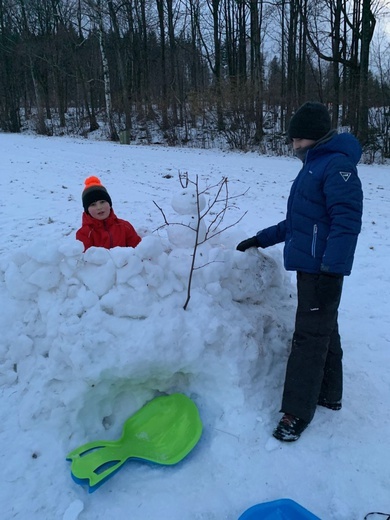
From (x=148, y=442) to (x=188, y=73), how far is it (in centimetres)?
2816

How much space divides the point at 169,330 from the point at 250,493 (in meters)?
0.89

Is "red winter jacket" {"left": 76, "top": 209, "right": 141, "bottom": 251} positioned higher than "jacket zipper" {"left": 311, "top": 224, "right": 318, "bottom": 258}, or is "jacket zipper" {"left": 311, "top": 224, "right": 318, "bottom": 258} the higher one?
"jacket zipper" {"left": 311, "top": 224, "right": 318, "bottom": 258}

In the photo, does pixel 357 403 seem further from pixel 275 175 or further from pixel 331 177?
pixel 275 175

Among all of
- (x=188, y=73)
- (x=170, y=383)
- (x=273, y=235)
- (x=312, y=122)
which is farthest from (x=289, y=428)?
(x=188, y=73)

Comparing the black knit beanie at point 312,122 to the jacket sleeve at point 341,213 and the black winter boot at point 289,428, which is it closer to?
the jacket sleeve at point 341,213

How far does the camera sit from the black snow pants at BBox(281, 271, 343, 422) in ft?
7.11

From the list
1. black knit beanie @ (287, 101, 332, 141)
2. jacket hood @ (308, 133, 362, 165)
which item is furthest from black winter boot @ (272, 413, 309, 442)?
black knit beanie @ (287, 101, 332, 141)

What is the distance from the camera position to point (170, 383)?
2443mm

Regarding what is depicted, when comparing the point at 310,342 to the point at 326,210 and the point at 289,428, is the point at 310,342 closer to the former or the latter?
the point at 289,428

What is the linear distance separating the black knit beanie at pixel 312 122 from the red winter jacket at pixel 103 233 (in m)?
1.58

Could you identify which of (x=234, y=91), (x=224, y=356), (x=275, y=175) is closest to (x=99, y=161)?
(x=275, y=175)

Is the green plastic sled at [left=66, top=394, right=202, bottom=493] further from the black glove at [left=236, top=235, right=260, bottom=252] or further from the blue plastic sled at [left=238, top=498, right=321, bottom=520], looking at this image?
the black glove at [left=236, top=235, right=260, bottom=252]

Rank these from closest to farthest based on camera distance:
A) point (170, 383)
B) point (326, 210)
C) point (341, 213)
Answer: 1. point (341, 213)
2. point (326, 210)
3. point (170, 383)

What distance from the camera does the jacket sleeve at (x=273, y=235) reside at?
254cm
